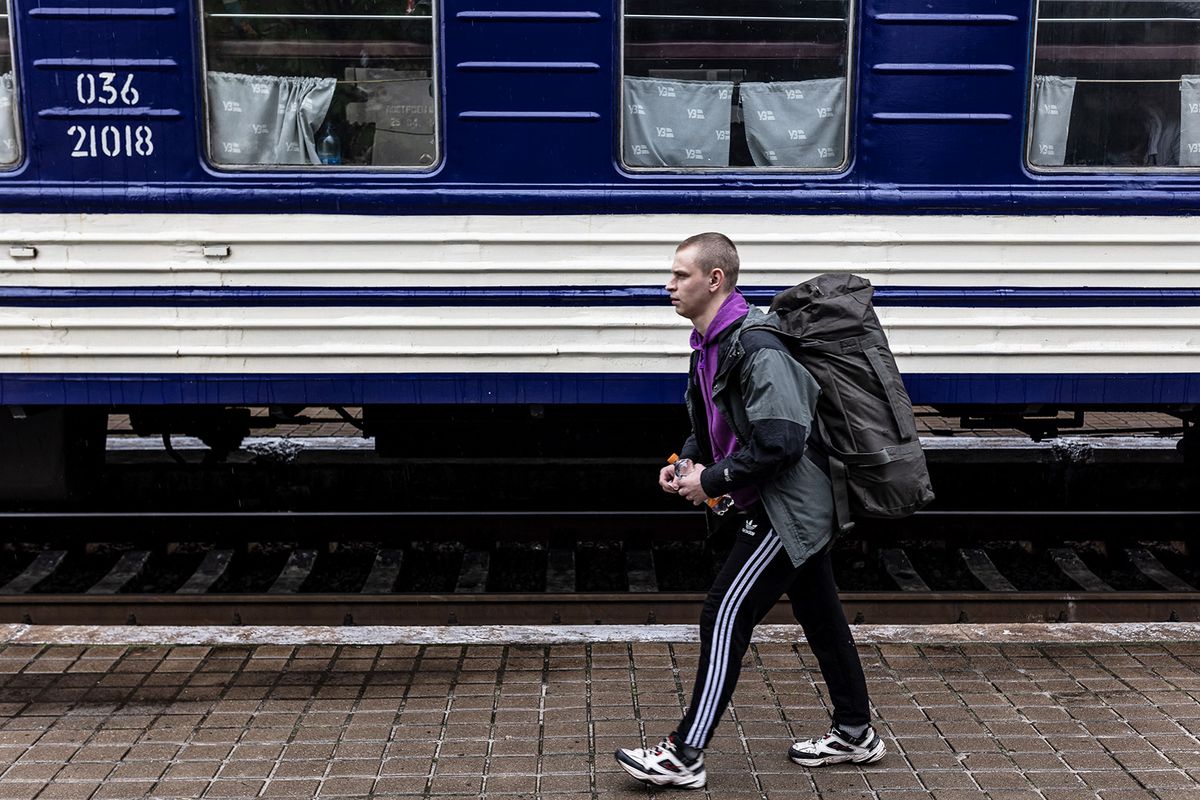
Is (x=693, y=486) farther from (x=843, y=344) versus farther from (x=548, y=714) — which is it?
(x=548, y=714)

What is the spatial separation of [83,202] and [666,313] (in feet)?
7.31

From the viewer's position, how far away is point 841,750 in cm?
367

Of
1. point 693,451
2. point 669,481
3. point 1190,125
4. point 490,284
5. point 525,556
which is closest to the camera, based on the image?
point 669,481

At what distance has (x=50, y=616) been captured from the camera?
4961 millimetres

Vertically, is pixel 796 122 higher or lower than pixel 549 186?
higher

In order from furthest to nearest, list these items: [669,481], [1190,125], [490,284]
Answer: [1190,125] < [490,284] < [669,481]

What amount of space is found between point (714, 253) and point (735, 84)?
5.65 feet

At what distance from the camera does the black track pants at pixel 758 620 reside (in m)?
3.39

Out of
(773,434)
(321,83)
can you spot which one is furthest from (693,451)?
(321,83)

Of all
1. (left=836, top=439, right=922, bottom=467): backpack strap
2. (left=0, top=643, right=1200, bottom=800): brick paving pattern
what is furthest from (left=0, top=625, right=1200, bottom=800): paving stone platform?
(left=836, top=439, right=922, bottom=467): backpack strap

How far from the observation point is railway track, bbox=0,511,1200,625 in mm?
5395

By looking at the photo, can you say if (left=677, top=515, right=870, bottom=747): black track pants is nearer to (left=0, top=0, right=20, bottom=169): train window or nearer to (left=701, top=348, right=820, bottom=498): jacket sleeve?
(left=701, top=348, right=820, bottom=498): jacket sleeve

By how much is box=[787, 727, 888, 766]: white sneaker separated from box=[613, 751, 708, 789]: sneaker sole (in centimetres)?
34

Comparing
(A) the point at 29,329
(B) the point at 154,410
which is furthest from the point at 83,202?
(B) the point at 154,410
